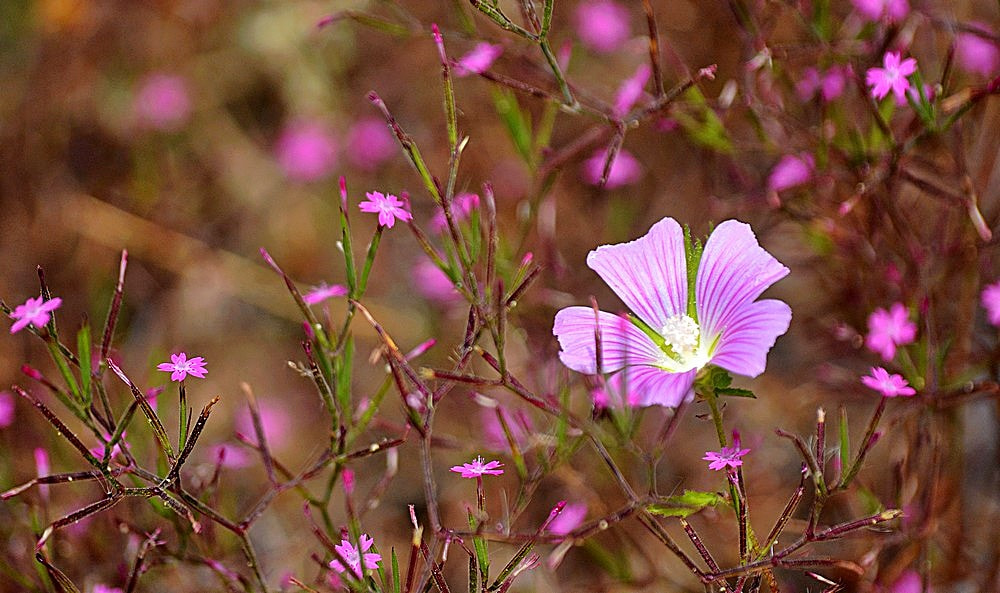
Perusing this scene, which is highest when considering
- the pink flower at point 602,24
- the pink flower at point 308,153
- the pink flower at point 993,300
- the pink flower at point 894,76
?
the pink flower at point 602,24

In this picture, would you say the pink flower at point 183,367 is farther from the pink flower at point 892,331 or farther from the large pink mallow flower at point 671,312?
the pink flower at point 892,331

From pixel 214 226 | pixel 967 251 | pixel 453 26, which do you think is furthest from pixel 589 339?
pixel 214 226

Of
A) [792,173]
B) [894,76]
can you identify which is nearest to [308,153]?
[792,173]

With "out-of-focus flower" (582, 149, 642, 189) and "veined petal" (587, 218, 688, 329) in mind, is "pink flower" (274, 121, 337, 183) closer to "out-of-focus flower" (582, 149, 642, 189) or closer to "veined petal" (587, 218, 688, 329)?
"out-of-focus flower" (582, 149, 642, 189)

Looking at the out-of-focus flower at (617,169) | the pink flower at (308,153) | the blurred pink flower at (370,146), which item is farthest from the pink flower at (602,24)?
the pink flower at (308,153)

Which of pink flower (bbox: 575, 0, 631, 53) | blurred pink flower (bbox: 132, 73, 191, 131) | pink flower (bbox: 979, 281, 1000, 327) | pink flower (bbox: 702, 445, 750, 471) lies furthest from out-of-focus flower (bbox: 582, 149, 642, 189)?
blurred pink flower (bbox: 132, 73, 191, 131)

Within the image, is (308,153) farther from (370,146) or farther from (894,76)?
(894,76)

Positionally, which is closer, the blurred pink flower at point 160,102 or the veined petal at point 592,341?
the veined petal at point 592,341
